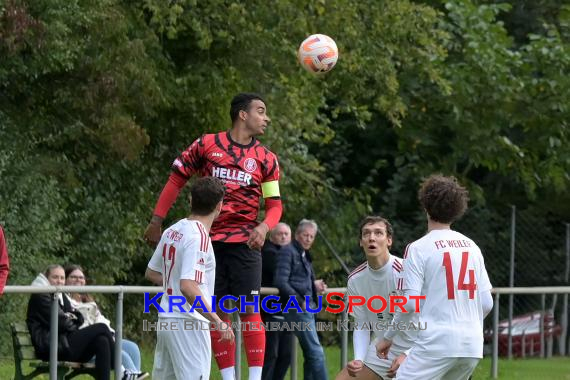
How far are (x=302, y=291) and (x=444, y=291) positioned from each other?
3923mm

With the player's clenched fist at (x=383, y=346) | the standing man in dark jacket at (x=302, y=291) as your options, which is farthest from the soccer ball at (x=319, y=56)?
the player's clenched fist at (x=383, y=346)

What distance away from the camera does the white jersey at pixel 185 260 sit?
838cm

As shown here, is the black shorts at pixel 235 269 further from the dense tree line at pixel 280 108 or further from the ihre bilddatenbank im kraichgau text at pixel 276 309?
the dense tree line at pixel 280 108

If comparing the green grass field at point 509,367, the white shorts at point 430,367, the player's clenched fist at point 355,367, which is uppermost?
the white shorts at point 430,367

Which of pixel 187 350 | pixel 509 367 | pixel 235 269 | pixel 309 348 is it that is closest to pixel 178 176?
pixel 235 269

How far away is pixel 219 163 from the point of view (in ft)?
32.5

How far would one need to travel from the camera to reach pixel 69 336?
10.8m

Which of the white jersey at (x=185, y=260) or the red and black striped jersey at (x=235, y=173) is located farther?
the red and black striped jersey at (x=235, y=173)

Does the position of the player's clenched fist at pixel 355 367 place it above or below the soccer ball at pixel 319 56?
below

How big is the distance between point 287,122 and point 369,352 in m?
9.10

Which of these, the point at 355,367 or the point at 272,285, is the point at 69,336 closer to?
the point at 272,285

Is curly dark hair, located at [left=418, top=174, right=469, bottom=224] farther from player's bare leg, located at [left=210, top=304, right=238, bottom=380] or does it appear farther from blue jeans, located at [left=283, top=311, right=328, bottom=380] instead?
blue jeans, located at [left=283, top=311, right=328, bottom=380]

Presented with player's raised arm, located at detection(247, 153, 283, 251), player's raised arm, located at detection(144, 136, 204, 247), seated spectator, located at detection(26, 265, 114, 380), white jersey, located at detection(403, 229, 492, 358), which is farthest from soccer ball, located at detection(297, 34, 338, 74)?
white jersey, located at detection(403, 229, 492, 358)

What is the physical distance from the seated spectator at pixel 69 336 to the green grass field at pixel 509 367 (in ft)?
3.89
